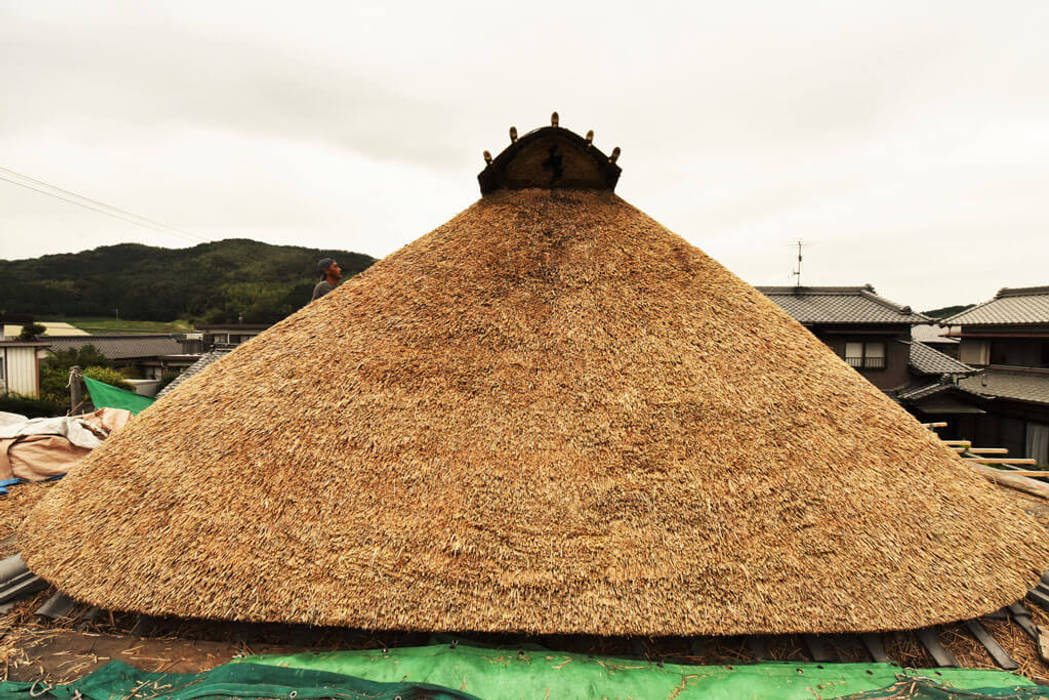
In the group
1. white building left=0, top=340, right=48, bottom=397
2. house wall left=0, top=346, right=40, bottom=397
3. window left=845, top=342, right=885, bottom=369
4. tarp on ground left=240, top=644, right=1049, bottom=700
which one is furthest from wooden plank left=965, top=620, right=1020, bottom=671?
house wall left=0, top=346, right=40, bottom=397

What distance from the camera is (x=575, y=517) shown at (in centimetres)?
374

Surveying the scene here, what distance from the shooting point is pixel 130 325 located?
5744 cm

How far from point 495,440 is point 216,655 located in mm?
3027

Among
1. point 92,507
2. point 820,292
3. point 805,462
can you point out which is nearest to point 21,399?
point 92,507

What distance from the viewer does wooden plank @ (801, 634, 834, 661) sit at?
3.48 meters

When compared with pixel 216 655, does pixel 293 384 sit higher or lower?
higher

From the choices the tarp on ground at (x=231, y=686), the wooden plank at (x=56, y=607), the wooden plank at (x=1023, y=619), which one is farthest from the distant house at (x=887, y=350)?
the wooden plank at (x=56, y=607)

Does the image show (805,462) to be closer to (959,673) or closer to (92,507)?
(959,673)

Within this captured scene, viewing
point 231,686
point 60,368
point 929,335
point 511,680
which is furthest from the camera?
point 929,335

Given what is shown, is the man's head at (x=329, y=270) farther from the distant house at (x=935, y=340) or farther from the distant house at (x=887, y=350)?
the distant house at (x=935, y=340)

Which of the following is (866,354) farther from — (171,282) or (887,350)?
(171,282)

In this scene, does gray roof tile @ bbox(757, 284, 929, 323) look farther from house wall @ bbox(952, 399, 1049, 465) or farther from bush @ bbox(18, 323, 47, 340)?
bush @ bbox(18, 323, 47, 340)

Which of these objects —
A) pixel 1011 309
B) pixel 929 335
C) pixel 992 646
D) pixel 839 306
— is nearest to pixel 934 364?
pixel 1011 309

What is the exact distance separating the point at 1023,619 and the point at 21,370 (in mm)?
35988
